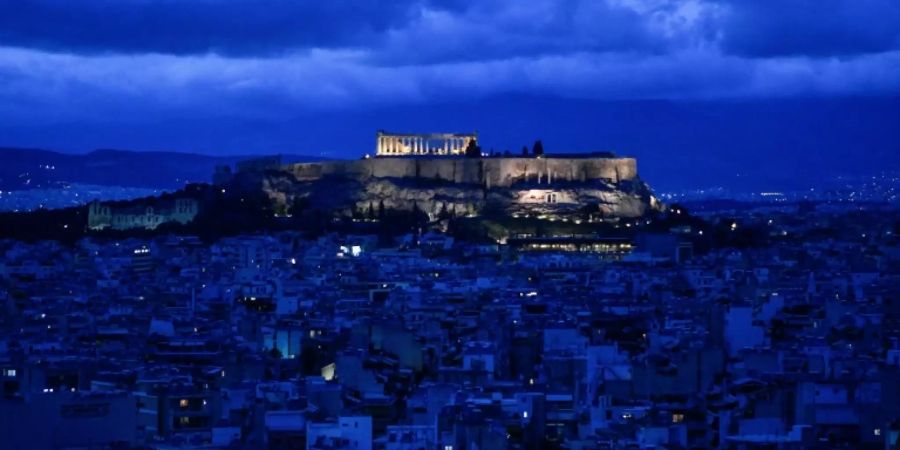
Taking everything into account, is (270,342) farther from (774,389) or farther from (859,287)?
(859,287)

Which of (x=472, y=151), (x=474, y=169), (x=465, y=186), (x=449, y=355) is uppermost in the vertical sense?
(x=472, y=151)

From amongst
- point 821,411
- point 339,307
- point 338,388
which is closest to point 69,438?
point 338,388

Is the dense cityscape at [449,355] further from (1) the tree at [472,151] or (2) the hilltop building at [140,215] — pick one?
(1) the tree at [472,151]

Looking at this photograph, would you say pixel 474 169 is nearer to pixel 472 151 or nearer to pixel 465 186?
pixel 465 186

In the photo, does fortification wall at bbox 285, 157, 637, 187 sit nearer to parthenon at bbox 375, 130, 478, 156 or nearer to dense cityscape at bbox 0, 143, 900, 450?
parthenon at bbox 375, 130, 478, 156

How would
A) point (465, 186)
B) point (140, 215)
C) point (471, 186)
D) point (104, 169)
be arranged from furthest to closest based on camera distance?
point (104, 169) → point (471, 186) → point (465, 186) → point (140, 215)

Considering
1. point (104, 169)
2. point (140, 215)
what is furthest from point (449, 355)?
point (104, 169)

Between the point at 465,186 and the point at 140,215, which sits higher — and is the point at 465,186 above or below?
above
